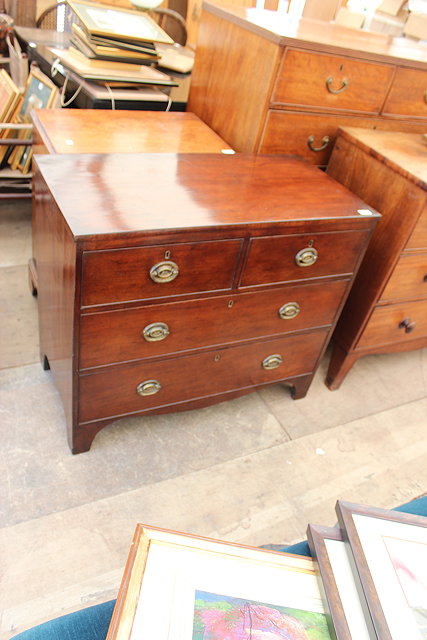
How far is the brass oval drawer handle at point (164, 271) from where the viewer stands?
4.05ft

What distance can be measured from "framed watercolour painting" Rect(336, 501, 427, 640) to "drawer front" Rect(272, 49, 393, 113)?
1346mm

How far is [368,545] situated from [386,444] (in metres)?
1.31

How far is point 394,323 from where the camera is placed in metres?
1.95

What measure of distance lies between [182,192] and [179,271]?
23 cm

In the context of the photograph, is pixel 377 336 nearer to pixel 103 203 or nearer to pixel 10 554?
pixel 103 203

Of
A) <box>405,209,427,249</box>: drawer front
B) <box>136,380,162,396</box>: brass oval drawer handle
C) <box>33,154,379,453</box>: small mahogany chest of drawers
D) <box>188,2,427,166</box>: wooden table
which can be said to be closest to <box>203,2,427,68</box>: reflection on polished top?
<box>188,2,427,166</box>: wooden table

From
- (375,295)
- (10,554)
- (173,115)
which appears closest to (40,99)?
(173,115)

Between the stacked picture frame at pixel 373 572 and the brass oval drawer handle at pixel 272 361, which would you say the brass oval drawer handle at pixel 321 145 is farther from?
the stacked picture frame at pixel 373 572

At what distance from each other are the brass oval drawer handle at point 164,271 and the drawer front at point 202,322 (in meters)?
0.10

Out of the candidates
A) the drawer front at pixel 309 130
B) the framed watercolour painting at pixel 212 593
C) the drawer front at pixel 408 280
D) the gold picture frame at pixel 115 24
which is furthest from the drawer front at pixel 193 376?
the gold picture frame at pixel 115 24

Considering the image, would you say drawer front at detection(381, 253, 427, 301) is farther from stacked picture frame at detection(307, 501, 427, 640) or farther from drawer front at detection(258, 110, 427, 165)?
stacked picture frame at detection(307, 501, 427, 640)

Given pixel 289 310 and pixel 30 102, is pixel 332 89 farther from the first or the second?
pixel 30 102

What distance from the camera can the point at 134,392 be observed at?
1521 mm

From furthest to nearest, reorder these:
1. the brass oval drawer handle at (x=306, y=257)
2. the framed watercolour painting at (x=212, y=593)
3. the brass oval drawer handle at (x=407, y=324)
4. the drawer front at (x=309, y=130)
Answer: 1. the brass oval drawer handle at (x=407, y=324)
2. the drawer front at (x=309, y=130)
3. the brass oval drawer handle at (x=306, y=257)
4. the framed watercolour painting at (x=212, y=593)
